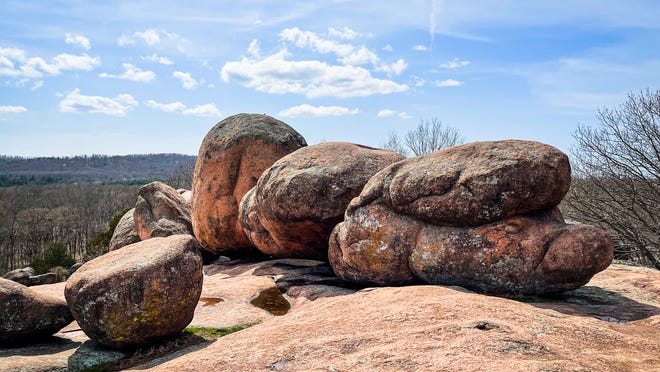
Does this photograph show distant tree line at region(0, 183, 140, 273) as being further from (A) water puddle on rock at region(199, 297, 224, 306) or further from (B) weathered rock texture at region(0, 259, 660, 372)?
(B) weathered rock texture at region(0, 259, 660, 372)

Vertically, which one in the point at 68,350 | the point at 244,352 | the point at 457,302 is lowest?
the point at 68,350

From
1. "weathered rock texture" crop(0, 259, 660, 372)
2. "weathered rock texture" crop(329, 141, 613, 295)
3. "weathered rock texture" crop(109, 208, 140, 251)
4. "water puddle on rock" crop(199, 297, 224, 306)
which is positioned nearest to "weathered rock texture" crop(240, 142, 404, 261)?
"weathered rock texture" crop(329, 141, 613, 295)

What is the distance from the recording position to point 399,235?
11742 mm

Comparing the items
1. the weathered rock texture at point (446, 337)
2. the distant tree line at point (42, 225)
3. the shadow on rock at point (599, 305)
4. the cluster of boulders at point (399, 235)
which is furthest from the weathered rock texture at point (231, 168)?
the distant tree line at point (42, 225)

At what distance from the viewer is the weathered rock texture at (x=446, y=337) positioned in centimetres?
634

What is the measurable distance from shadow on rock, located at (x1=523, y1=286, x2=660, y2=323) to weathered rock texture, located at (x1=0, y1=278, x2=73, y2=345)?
33.2ft

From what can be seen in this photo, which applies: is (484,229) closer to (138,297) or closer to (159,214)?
(138,297)

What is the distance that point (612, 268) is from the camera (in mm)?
13312

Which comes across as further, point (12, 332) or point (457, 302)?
point (12, 332)

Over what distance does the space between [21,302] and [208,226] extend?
9463 mm

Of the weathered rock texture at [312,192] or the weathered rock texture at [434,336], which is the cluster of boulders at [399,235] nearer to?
the weathered rock texture at [312,192]

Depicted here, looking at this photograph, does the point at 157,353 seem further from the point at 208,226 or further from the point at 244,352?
the point at 208,226

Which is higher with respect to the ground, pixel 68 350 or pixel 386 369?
pixel 386 369

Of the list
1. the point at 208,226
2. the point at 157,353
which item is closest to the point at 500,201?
the point at 157,353
